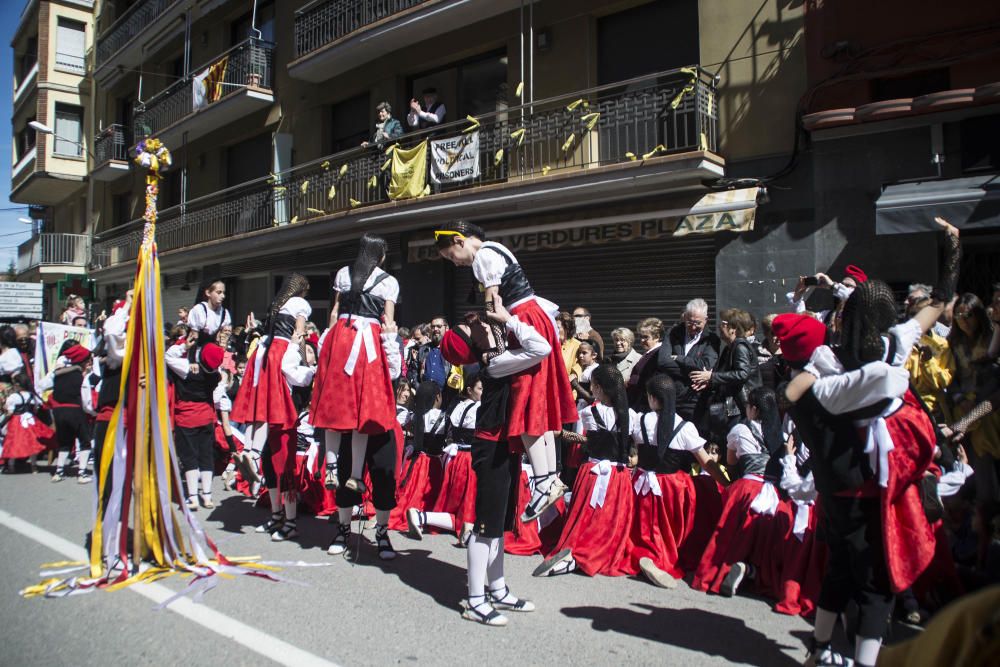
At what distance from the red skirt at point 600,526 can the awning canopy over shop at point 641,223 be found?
19.8 feet

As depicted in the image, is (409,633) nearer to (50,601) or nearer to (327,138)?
(50,601)

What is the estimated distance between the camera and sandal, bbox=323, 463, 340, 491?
5504 mm

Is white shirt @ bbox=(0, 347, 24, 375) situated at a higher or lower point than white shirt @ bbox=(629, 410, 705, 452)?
higher

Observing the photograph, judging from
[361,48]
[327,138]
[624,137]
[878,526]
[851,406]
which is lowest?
[878,526]

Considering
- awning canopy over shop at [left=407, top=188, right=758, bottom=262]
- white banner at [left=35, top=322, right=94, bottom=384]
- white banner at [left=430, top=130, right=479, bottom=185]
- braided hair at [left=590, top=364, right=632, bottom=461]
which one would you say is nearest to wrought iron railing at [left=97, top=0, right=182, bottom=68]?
white banner at [left=430, top=130, right=479, bottom=185]

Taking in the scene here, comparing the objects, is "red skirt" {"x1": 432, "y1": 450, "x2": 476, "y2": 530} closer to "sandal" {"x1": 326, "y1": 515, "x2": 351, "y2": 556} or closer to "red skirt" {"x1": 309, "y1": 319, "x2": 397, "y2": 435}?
"sandal" {"x1": 326, "y1": 515, "x2": 351, "y2": 556}

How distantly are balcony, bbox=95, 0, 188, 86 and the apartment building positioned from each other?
2481 mm

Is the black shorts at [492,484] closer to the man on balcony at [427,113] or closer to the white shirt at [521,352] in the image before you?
the white shirt at [521,352]

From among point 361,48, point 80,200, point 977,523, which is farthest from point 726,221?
point 80,200

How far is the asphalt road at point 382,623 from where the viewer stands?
3820 mm

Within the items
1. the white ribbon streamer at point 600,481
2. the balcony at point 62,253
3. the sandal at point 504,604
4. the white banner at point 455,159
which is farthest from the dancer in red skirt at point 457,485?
the balcony at point 62,253

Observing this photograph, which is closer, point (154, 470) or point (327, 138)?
point (154, 470)

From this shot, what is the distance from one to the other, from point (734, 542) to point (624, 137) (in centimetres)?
816

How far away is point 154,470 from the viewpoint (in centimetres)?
529
